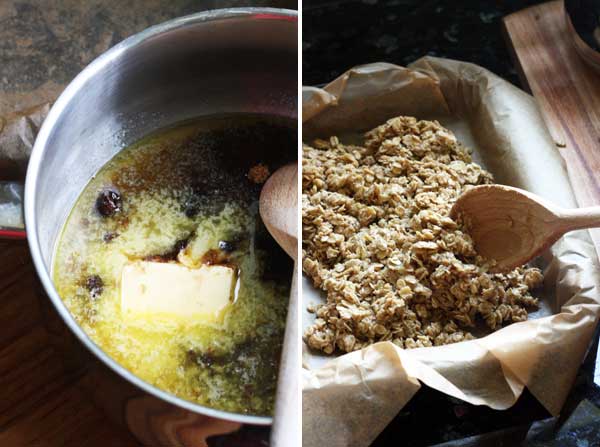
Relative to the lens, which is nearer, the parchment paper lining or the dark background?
the parchment paper lining

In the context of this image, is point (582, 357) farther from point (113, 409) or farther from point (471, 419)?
point (113, 409)

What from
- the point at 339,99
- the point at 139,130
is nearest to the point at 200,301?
the point at 139,130

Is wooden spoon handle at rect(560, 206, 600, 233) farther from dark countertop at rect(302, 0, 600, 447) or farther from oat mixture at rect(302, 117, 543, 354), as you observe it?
dark countertop at rect(302, 0, 600, 447)

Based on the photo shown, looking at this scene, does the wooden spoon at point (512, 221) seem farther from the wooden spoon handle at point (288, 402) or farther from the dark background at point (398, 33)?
the wooden spoon handle at point (288, 402)

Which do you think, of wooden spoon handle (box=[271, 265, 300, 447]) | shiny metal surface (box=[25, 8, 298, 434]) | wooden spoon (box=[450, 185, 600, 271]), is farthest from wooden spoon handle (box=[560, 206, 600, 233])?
wooden spoon handle (box=[271, 265, 300, 447])

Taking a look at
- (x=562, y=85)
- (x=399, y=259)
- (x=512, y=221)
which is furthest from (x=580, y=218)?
(x=562, y=85)

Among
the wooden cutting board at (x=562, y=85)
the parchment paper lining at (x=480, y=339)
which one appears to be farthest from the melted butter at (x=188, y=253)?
the wooden cutting board at (x=562, y=85)
